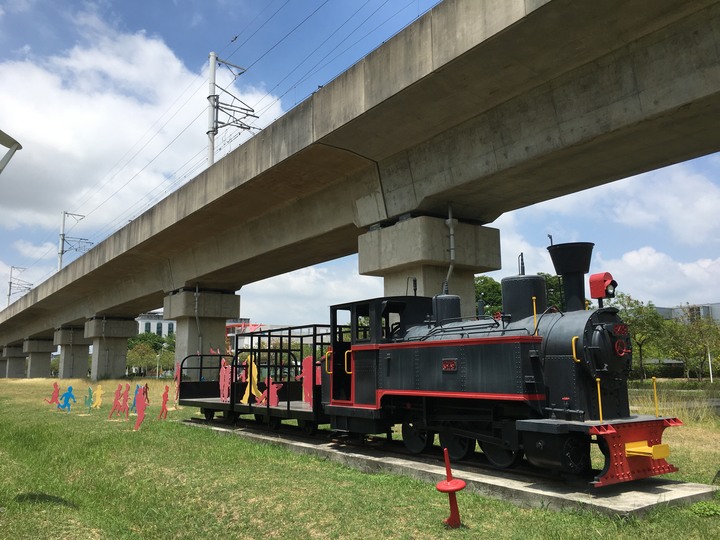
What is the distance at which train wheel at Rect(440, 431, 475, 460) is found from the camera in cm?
894

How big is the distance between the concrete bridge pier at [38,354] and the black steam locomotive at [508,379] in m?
58.1

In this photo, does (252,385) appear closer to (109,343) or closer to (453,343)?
(453,343)

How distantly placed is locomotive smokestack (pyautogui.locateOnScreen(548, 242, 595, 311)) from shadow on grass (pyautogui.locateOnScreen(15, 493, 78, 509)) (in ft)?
22.5

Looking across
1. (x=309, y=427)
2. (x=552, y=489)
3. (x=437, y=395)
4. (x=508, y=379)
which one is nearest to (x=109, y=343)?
(x=309, y=427)

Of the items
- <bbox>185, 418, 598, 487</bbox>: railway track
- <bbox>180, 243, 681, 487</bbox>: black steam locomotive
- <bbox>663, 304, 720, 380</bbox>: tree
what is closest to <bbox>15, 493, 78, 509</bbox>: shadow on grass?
<bbox>185, 418, 598, 487</bbox>: railway track

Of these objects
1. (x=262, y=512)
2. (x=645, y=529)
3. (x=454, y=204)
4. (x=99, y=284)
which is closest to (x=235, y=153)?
(x=454, y=204)

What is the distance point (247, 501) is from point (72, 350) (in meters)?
44.6

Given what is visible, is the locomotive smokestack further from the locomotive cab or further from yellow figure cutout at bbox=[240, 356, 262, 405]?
yellow figure cutout at bbox=[240, 356, 262, 405]

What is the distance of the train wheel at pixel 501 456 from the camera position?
Answer: 8141 millimetres

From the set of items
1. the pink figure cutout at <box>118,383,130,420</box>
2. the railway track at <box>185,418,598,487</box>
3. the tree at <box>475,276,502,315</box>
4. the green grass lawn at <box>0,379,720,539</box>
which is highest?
the tree at <box>475,276,502,315</box>

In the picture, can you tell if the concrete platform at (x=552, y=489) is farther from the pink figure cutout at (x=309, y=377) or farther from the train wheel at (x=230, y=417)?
the train wheel at (x=230, y=417)

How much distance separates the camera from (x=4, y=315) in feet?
174

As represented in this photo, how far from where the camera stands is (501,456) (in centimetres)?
831

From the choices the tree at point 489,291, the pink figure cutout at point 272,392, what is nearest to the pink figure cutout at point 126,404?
the pink figure cutout at point 272,392
